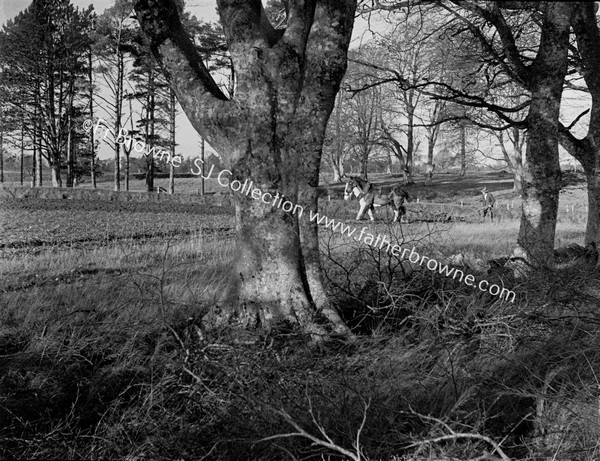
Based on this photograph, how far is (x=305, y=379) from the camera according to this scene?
2.94 meters

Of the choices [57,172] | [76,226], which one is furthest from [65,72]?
[76,226]

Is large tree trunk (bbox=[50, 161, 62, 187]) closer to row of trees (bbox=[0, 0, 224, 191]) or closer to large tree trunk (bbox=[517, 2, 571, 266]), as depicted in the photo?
row of trees (bbox=[0, 0, 224, 191])

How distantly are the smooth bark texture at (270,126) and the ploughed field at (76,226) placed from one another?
3933 millimetres

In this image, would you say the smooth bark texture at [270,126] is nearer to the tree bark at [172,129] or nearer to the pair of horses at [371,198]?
the pair of horses at [371,198]

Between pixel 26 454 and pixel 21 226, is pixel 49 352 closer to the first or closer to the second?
pixel 26 454

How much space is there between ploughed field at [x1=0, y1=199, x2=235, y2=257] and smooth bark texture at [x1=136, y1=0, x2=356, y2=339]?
155 inches

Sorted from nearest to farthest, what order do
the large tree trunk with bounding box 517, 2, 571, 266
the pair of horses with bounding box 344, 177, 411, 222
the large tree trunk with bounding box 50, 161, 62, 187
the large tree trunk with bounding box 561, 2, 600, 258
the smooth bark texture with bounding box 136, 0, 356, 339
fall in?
the smooth bark texture with bounding box 136, 0, 356, 339, the large tree trunk with bounding box 517, 2, 571, 266, the large tree trunk with bounding box 561, 2, 600, 258, the pair of horses with bounding box 344, 177, 411, 222, the large tree trunk with bounding box 50, 161, 62, 187

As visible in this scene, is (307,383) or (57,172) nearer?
(307,383)

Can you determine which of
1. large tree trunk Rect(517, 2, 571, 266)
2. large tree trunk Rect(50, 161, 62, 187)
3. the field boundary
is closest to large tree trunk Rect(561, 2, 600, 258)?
large tree trunk Rect(517, 2, 571, 266)

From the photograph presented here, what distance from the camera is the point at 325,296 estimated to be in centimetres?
390

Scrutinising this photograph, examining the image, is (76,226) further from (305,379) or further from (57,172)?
(57,172)

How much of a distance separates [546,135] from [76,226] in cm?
1163

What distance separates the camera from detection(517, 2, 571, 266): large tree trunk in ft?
20.0

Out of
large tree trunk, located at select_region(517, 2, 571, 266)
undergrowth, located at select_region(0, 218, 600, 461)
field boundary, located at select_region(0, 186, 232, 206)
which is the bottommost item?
undergrowth, located at select_region(0, 218, 600, 461)
